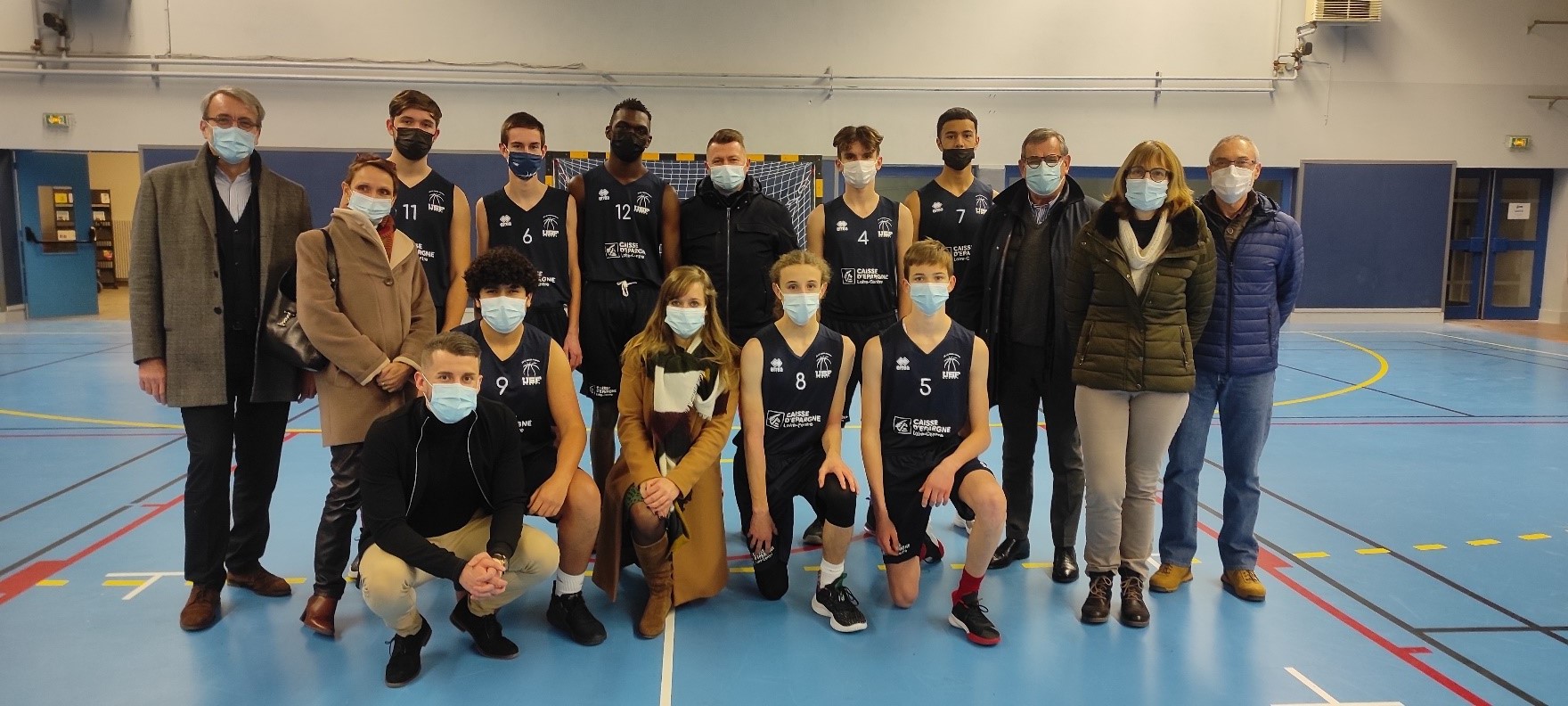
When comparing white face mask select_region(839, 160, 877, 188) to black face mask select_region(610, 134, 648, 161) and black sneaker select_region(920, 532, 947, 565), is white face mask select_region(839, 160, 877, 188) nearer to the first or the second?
black face mask select_region(610, 134, 648, 161)

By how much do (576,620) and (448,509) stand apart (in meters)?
0.65

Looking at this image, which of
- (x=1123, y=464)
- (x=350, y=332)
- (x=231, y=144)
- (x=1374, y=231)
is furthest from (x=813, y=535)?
(x=1374, y=231)

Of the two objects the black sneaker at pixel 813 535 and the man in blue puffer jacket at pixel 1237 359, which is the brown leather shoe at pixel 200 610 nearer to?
the black sneaker at pixel 813 535

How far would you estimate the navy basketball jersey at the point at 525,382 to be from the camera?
354cm

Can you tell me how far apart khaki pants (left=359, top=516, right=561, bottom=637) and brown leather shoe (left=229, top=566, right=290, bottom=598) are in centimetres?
87

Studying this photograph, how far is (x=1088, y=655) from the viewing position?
3.34 meters

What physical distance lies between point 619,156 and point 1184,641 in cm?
330

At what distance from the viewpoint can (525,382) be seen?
11.7 feet

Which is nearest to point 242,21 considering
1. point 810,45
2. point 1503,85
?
point 810,45

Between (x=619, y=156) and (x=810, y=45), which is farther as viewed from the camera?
(x=810, y=45)

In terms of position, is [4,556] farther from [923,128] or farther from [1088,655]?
[923,128]

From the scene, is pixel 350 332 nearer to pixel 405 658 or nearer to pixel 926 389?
pixel 405 658

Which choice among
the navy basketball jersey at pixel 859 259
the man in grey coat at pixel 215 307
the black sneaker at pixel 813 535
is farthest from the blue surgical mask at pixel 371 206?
the black sneaker at pixel 813 535

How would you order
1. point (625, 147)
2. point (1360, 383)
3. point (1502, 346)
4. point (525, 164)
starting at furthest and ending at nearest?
1. point (1502, 346)
2. point (1360, 383)
3. point (625, 147)
4. point (525, 164)
